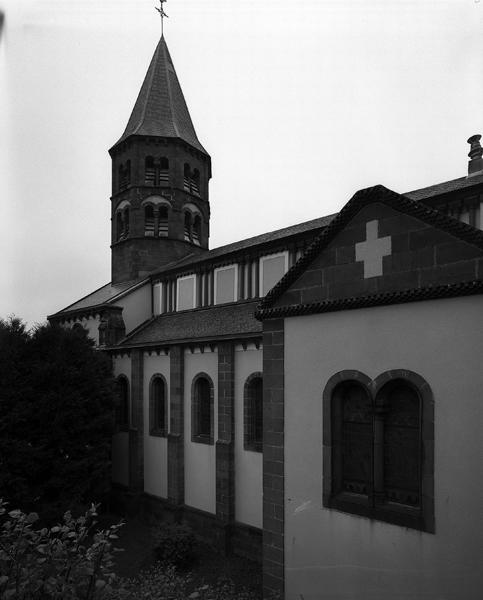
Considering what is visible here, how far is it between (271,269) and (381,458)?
36.9 ft

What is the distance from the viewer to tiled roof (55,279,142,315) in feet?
78.1

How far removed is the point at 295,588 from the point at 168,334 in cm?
1237

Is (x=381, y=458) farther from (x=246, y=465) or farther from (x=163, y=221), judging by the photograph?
(x=163, y=221)

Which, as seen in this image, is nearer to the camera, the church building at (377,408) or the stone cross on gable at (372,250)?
the church building at (377,408)

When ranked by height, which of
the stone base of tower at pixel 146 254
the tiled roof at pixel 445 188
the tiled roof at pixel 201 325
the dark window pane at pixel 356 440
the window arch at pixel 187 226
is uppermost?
the window arch at pixel 187 226

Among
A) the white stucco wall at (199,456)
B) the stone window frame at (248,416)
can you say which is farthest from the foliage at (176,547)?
the stone window frame at (248,416)

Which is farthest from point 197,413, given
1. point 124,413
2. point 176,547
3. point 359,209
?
point 359,209

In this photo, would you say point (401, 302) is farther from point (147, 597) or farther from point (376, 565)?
point (147, 597)

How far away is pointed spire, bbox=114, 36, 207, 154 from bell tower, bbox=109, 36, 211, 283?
0.06 m

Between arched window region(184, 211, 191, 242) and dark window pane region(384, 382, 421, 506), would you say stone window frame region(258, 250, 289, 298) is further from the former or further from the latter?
dark window pane region(384, 382, 421, 506)

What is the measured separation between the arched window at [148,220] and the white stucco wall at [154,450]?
30.9 feet

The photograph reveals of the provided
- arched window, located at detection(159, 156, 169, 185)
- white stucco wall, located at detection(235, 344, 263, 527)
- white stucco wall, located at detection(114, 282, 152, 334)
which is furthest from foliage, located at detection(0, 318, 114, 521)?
arched window, located at detection(159, 156, 169, 185)

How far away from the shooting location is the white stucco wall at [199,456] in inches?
598

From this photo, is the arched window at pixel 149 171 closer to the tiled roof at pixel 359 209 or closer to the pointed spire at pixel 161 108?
the pointed spire at pixel 161 108
